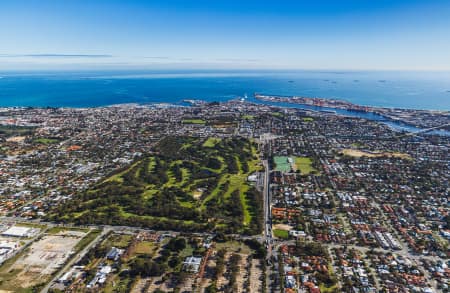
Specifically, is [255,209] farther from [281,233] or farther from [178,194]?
[178,194]

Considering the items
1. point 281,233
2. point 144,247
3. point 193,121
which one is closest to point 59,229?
point 144,247

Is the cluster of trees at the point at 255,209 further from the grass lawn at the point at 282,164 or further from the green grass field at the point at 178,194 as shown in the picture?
the grass lawn at the point at 282,164

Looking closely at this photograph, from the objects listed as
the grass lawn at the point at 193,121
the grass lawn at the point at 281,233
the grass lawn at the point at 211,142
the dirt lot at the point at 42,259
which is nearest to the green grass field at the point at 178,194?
the grass lawn at the point at 281,233

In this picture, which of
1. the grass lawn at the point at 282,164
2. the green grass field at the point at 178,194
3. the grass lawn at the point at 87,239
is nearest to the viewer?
the grass lawn at the point at 87,239

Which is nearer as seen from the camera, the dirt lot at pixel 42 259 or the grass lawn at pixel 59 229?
the dirt lot at pixel 42 259

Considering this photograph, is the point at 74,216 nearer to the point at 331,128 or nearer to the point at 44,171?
the point at 44,171

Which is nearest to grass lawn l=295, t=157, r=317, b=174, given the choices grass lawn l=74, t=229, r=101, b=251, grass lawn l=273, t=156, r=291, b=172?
grass lawn l=273, t=156, r=291, b=172

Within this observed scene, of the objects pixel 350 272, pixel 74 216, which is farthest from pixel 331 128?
pixel 74 216
